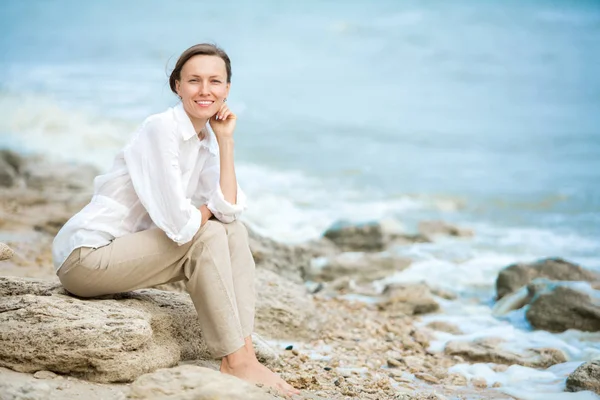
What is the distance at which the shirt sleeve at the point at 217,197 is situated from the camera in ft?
11.7

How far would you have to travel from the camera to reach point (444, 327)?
20.6 ft

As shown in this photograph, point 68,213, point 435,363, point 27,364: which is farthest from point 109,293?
point 68,213

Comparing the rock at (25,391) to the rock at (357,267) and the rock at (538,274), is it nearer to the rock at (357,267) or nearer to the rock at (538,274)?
the rock at (357,267)

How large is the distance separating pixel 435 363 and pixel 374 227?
5052 mm

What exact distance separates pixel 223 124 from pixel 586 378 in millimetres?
2857

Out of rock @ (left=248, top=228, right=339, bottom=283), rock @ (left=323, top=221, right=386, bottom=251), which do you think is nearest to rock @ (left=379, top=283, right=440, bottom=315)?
rock @ (left=248, top=228, right=339, bottom=283)

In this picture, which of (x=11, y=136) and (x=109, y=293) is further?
(x=11, y=136)

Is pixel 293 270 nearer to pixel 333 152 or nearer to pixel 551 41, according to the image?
pixel 333 152

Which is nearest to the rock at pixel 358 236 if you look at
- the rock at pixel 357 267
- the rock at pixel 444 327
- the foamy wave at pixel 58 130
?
the rock at pixel 357 267

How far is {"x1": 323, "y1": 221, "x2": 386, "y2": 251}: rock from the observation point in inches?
391

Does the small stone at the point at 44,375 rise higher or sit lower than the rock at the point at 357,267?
higher

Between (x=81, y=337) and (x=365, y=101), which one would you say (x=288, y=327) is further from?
(x=365, y=101)

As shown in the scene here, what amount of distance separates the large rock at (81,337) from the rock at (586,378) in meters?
2.67

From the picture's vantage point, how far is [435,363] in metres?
5.15
